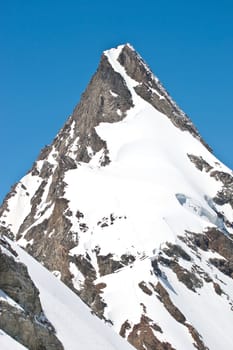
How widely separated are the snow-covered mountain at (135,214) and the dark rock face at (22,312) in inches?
1607

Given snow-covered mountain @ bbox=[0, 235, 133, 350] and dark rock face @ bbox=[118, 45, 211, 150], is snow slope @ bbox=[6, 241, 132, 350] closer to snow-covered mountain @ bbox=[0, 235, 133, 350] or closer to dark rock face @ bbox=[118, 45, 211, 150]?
snow-covered mountain @ bbox=[0, 235, 133, 350]

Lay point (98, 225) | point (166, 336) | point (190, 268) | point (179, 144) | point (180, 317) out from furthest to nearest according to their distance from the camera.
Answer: point (179, 144) < point (98, 225) < point (190, 268) < point (180, 317) < point (166, 336)

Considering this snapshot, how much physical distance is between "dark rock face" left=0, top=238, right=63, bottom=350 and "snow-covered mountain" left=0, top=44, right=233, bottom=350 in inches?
1607

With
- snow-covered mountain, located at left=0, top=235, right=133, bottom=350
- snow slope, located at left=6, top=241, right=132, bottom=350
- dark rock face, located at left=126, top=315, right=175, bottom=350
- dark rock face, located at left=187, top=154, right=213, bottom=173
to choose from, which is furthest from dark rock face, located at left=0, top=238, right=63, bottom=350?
dark rock face, located at left=187, top=154, right=213, bottom=173

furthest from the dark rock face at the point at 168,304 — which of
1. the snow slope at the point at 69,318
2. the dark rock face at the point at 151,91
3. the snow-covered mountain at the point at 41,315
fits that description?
the dark rock face at the point at 151,91

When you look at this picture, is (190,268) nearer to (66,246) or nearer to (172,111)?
(66,246)

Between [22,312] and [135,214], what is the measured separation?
99829 mm

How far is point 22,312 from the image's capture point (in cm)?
4106

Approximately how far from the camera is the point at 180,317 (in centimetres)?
11119

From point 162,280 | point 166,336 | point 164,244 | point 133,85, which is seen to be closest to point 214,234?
point 164,244

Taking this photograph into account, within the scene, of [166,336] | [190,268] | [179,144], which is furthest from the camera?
[179,144]

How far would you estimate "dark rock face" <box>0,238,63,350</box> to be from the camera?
3991cm

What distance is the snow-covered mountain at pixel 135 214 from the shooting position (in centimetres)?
11181

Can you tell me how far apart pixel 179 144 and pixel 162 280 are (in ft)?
207
